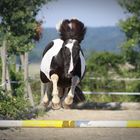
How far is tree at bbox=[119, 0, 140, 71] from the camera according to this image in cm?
1252

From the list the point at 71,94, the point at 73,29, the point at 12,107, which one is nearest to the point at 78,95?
the point at 12,107

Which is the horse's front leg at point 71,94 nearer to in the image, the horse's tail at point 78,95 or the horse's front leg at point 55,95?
the horse's front leg at point 55,95

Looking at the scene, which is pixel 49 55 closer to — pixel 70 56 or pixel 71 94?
pixel 70 56

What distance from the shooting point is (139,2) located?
12.3 m

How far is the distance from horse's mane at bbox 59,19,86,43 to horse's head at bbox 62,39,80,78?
68 millimetres

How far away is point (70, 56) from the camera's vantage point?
19.8 ft

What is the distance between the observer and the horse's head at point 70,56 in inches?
236

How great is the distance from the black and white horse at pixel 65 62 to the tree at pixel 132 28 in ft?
20.7

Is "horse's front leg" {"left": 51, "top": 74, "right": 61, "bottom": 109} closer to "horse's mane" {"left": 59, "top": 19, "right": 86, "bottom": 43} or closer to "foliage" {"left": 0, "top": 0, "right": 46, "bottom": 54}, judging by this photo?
"horse's mane" {"left": 59, "top": 19, "right": 86, "bottom": 43}

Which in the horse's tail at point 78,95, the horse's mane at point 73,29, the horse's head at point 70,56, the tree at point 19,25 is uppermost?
the horse's mane at point 73,29

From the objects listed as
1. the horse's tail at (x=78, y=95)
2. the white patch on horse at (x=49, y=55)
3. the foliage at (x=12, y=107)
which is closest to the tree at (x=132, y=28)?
the horse's tail at (x=78, y=95)

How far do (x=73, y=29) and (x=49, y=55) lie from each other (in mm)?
482

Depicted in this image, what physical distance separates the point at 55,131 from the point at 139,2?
646cm

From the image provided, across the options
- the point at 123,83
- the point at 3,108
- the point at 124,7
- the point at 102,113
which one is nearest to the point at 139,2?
the point at 124,7
